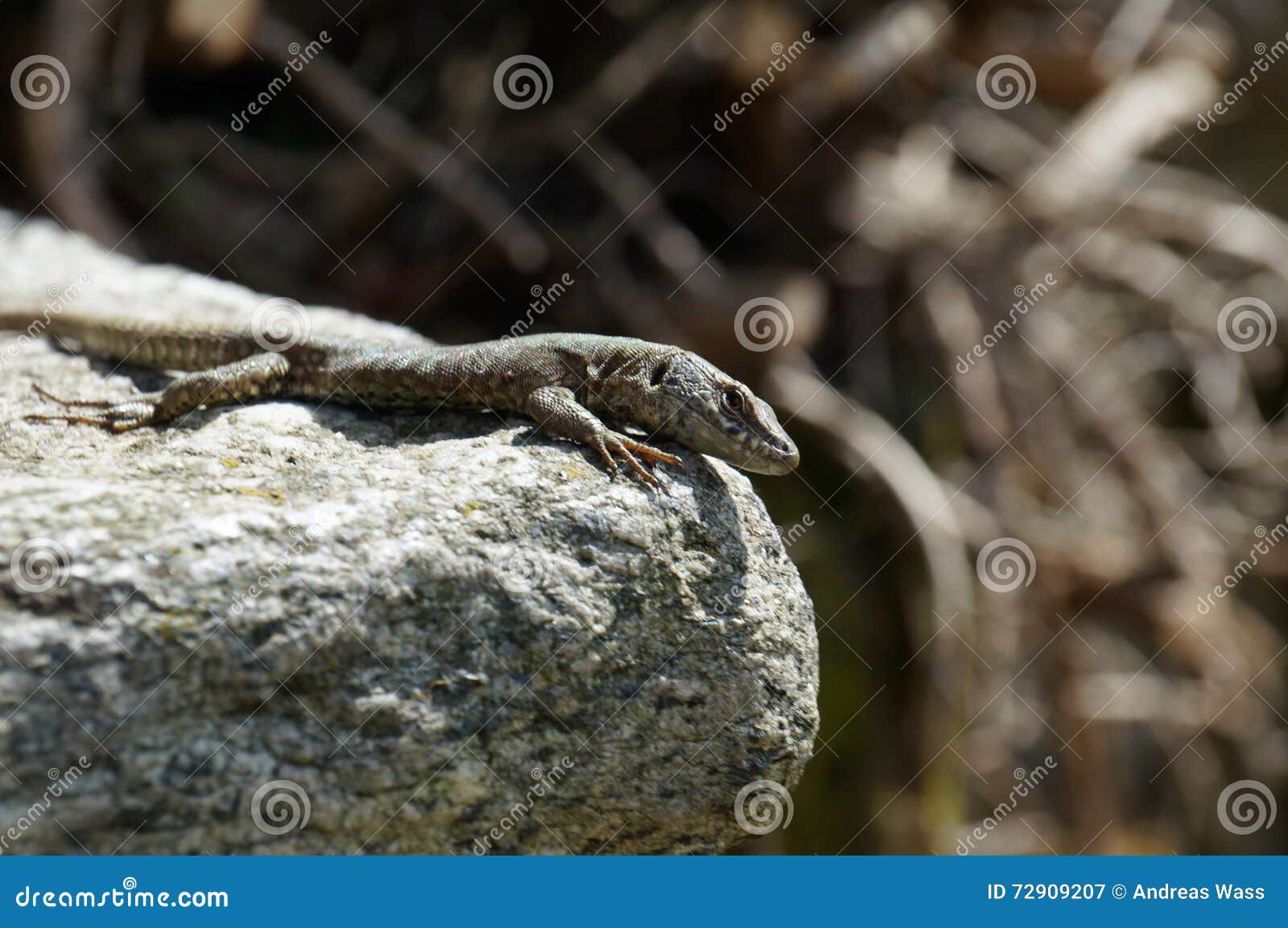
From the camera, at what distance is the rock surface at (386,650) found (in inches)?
129

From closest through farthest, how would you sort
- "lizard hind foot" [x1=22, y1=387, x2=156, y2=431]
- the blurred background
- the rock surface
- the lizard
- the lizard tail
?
1. the rock surface
2. the lizard
3. "lizard hind foot" [x1=22, y1=387, x2=156, y2=431]
4. the lizard tail
5. the blurred background

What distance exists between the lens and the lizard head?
15.2 ft

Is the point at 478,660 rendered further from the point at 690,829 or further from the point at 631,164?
the point at 631,164

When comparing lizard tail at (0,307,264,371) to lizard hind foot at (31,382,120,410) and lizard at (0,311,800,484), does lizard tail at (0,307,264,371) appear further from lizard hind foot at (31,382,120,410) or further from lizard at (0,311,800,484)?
lizard hind foot at (31,382,120,410)

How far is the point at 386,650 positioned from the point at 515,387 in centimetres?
157

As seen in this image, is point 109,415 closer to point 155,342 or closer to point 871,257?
point 155,342

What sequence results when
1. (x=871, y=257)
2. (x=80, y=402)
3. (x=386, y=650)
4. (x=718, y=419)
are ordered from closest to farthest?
(x=386, y=650) → (x=718, y=419) → (x=80, y=402) → (x=871, y=257)

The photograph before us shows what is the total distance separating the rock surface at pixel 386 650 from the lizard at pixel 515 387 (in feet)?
0.53

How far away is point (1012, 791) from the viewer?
962 centimetres

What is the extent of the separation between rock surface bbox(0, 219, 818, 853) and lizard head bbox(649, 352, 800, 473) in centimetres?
14

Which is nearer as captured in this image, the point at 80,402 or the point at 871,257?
the point at 80,402

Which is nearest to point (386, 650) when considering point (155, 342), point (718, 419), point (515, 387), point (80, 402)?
point (515, 387)

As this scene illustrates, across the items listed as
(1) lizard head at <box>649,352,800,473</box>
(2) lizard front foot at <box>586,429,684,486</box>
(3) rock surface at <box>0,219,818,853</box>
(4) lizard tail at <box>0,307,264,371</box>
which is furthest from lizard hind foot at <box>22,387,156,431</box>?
(1) lizard head at <box>649,352,800,473</box>

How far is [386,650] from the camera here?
11.8 feet
